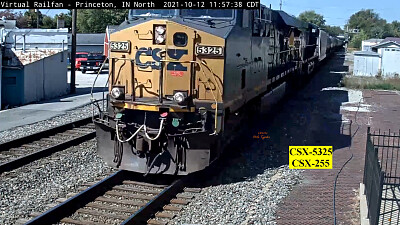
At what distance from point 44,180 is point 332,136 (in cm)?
860

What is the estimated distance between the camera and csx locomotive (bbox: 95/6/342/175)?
30.2 ft

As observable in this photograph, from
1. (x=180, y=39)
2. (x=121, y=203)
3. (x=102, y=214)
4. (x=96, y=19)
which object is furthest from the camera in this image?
(x=96, y=19)

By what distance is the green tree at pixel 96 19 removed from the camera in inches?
2315

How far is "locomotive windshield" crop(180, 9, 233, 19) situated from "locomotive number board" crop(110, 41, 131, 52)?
4.02 feet

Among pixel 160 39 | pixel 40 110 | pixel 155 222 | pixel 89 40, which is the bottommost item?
pixel 155 222

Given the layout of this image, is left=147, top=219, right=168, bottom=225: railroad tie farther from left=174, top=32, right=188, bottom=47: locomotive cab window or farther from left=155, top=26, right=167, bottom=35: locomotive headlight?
left=155, top=26, right=167, bottom=35: locomotive headlight

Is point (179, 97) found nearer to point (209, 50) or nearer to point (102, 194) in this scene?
point (209, 50)

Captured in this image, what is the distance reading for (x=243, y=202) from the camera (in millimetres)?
8484

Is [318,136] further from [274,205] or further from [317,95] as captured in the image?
[317,95]

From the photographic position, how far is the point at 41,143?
1338cm

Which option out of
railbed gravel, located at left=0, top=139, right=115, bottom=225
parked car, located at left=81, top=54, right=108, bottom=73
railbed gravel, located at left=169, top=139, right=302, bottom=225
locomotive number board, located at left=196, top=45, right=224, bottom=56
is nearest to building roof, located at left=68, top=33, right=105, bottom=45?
parked car, located at left=81, top=54, right=108, bottom=73

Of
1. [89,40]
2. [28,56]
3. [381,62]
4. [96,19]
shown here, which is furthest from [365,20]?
[28,56]

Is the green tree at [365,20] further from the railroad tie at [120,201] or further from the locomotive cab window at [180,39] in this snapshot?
the railroad tie at [120,201]

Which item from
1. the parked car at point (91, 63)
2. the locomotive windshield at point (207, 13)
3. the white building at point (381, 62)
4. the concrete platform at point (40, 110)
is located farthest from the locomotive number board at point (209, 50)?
the parked car at point (91, 63)
